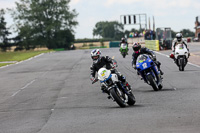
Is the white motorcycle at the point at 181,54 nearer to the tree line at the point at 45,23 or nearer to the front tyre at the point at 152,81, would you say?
the front tyre at the point at 152,81

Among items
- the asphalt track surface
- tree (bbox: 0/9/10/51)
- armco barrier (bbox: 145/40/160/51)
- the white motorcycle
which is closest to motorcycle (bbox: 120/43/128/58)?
armco barrier (bbox: 145/40/160/51)

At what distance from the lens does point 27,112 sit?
483 inches

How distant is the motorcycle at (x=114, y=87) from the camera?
11219 mm

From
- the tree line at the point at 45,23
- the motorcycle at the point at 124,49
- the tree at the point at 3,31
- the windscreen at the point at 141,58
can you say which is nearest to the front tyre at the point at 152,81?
the windscreen at the point at 141,58

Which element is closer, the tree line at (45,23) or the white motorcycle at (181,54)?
the white motorcycle at (181,54)

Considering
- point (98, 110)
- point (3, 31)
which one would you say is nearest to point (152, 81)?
point (98, 110)

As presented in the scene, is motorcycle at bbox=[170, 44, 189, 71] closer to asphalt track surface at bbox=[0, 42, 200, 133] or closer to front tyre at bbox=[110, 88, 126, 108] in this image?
asphalt track surface at bbox=[0, 42, 200, 133]

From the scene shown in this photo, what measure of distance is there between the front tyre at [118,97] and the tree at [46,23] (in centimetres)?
8422

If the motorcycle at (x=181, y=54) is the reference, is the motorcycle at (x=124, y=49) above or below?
below

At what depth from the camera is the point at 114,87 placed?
442 inches

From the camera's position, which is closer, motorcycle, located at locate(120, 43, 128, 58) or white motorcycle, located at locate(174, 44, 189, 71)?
white motorcycle, located at locate(174, 44, 189, 71)

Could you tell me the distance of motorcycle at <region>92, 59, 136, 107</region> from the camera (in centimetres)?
1122

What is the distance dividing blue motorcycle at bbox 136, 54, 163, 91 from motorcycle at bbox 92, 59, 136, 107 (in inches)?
100

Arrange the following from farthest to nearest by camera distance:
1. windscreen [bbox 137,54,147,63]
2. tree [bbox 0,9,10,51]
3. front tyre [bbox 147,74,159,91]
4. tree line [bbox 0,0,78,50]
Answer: tree [bbox 0,9,10,51] → tree line [bbox 0,0,78,50] → windscreen [bbox 137,54,147,63] → front tyre [bbox 147,74,159,91]
